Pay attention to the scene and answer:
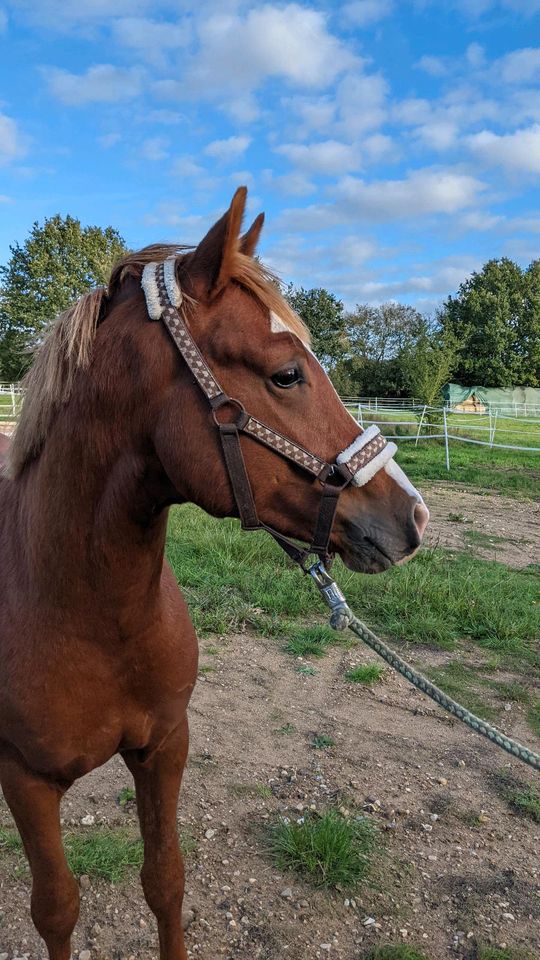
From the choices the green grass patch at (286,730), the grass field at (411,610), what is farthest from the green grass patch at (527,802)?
the green grass patch at (286,730)

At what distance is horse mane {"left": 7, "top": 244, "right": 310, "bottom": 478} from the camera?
160 centimetres

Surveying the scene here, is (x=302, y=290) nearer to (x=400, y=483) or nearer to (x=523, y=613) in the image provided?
(x=523, y=613)

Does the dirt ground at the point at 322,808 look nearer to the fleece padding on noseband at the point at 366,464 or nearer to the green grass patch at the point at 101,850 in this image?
the green grass patch at the point at 101,850

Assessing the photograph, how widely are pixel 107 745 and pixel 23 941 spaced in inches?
49.1

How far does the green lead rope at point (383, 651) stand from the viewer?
169 centimetres

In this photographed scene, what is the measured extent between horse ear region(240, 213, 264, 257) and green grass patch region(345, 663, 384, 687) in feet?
11.4

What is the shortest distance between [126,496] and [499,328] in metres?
50.6

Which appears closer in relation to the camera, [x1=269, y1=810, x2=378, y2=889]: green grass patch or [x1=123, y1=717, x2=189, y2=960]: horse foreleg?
[x1=123, y1=717, x2=189, y2=960]: horse foreleg

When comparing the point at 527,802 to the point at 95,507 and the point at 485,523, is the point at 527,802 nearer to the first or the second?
the point at 95,507

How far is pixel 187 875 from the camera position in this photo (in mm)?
2691

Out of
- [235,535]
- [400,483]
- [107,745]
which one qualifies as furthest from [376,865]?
[235,535]

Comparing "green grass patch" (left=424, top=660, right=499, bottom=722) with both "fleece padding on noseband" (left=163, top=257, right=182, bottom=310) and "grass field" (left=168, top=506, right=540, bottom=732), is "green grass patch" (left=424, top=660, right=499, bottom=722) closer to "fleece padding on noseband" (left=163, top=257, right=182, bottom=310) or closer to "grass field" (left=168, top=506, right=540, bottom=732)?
"grass field" (left=168, top=506, right=540, bottom=732)

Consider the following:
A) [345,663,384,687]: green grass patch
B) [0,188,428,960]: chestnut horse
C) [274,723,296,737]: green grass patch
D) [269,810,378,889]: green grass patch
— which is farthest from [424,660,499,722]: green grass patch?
[0,188,428,960]: chestnut horse

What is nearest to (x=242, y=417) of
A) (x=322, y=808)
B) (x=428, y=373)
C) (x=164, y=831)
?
(x=164, y=831)
